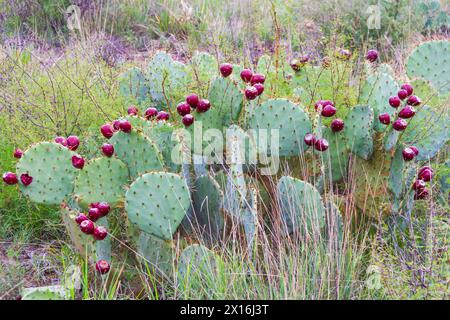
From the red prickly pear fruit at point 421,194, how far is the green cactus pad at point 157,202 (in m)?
1.22

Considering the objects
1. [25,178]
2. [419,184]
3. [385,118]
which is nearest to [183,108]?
[25,178]

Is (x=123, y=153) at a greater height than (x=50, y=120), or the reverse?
(x=123, y=153)

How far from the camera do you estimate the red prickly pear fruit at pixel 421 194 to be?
3479 mm

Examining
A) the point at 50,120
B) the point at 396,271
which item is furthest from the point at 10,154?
the point at 396,271

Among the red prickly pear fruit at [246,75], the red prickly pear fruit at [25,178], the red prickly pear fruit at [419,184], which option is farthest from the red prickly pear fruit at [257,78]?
the red prickly pear fruit at [25,178]

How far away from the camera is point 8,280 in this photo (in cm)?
332

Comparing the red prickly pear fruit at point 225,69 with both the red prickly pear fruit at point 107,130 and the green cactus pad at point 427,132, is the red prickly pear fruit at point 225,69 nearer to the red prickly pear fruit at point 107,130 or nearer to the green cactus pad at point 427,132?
the red prickly pear fruit at point 107,130

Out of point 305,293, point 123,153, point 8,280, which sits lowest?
point 8,280

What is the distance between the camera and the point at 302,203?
3252 mm

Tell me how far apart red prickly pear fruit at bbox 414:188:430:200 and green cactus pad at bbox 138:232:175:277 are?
1.31 m

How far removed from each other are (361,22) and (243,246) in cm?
458
